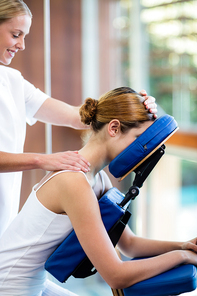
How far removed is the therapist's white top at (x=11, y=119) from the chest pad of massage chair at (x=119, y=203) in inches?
20.4

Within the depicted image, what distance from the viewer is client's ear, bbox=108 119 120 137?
3.89 ft

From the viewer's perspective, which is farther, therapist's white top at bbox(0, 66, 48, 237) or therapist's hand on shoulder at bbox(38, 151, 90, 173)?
therapist's white top at bbox(0, 66, 48, 237)

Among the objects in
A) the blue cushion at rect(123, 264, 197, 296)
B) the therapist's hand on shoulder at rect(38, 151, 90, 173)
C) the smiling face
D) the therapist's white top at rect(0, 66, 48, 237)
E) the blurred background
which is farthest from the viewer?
the blurred background

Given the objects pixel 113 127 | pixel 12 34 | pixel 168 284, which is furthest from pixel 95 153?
pixel 12 34

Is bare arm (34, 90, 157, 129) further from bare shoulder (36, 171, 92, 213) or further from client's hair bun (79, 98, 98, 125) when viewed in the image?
bare shoulder (36, 171, 92, 213)

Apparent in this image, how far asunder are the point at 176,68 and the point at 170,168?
5.06ft

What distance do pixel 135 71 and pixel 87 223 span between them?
160 inches

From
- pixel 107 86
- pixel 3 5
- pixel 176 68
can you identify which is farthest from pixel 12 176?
pixel 176 68

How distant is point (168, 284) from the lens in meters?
1.01

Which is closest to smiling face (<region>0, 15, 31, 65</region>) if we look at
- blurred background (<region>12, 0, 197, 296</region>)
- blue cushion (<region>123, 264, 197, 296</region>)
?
blurred background (<region>12, 0, 197, 296</region>)

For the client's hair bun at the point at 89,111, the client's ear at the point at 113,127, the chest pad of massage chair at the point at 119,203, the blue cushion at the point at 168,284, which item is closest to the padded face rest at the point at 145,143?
the chest pad of massage chair at the point at 119,203

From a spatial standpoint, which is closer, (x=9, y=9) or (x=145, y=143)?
(x=145, y=143)

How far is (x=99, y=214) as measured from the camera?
1055mm

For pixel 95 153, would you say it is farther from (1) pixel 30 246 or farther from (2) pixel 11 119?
(2) pixel 11 119
